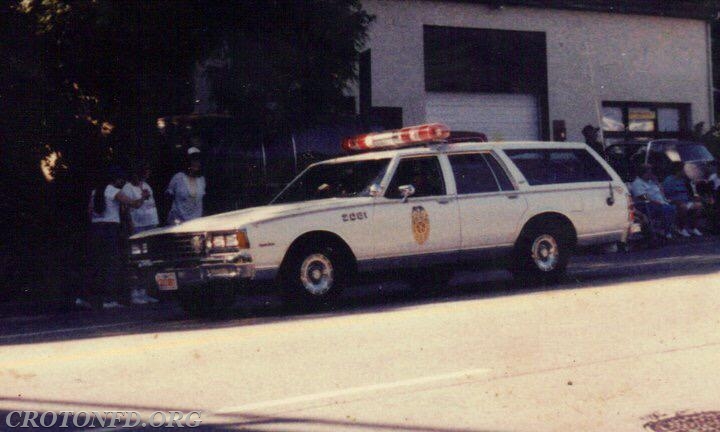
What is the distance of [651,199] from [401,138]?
8.70 m

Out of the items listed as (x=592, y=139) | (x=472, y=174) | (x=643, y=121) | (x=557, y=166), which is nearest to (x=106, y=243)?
(x=472, y=174)

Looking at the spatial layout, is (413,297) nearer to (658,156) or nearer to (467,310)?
(467,310)

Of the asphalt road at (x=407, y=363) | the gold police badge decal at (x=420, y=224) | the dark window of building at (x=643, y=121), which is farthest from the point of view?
the dark window of building at (x=643, y=121)

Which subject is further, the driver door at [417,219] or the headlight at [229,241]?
the driver door at [417,219]

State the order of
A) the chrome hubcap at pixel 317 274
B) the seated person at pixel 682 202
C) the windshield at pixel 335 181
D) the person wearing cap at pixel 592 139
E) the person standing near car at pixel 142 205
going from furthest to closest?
the seated person at pixel 682 202 → the person wearing cap at pixel 592 139 → the person standing near car at pixel 142 205 → the windshield at pixel 335 181 → the chrome hubcap at pixel 317 274

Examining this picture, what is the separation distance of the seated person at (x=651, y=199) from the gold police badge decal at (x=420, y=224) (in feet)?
29.0

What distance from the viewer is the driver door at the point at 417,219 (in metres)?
11.4

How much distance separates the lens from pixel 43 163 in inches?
658

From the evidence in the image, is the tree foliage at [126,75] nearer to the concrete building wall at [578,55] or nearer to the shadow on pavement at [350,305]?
the shadow on pavement at [350,305]

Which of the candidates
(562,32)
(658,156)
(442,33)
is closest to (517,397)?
(658,156)

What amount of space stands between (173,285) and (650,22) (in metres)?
21.1

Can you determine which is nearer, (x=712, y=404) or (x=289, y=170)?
(x=712, y=404)

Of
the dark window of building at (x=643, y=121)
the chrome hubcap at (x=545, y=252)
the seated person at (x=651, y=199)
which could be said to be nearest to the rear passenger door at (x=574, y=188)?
the chrome hubcap at (x=545, y=252)

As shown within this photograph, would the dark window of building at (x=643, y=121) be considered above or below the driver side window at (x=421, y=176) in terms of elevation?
above
